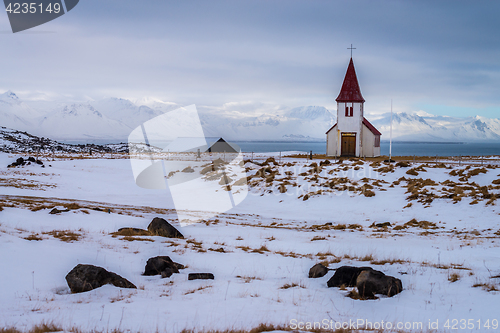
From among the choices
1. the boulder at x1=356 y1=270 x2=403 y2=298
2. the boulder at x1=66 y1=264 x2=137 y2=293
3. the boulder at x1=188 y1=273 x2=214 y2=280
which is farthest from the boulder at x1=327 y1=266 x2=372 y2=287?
the boulder at x1=66 y1=264 x2=137 y2=293

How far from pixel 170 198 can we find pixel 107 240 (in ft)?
56.8

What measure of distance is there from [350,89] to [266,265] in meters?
37.4

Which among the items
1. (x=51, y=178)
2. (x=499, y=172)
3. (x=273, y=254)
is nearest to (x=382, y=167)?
(x=499, y=172)

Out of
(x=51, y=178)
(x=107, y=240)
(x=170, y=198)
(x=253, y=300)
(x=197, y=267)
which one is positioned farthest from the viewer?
(x=51, y=178)

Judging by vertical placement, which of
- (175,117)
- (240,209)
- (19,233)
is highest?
(175,117)

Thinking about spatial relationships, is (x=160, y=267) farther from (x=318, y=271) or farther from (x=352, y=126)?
(x=352, y=126)

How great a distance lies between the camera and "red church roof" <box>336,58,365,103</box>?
4166 cm

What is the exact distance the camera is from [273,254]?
34.6ft

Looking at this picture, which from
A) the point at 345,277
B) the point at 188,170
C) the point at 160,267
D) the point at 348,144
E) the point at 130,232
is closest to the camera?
the point at 345,277

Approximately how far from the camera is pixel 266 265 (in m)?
9.27

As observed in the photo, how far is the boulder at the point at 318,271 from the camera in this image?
8.23 metres

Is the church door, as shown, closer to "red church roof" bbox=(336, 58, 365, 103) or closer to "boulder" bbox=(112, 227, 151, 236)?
"red church roof" bbox=(336, 58, 365, 103)

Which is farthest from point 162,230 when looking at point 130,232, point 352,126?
point 352,126

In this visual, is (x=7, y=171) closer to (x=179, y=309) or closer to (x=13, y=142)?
(x=179, y=309)
